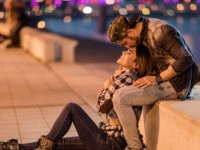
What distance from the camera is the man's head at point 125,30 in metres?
4.77

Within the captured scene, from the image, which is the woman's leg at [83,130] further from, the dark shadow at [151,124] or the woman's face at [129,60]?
the woman's face at [129,60]

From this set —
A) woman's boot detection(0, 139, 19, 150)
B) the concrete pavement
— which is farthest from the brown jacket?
the concrete pavement

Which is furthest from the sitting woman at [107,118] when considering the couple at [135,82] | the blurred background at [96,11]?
the blurred background at [96,11]

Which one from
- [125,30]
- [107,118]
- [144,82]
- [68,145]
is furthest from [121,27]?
[68,145]

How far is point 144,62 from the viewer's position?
5.06 m

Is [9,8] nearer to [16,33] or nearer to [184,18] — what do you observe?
[16,33]

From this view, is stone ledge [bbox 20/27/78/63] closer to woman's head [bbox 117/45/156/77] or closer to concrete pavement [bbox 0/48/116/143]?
concrete pavement [bbox 0/48/116/143]

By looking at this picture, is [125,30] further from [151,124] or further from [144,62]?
[151,124]

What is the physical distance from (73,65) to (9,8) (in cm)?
892

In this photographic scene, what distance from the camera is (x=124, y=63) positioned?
5.15 m

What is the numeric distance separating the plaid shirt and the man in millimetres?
153

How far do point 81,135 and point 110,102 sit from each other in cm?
44

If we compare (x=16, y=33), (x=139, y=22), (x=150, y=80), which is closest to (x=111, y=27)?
(x=139, y=22)

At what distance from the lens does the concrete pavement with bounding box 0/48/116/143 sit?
734cm
